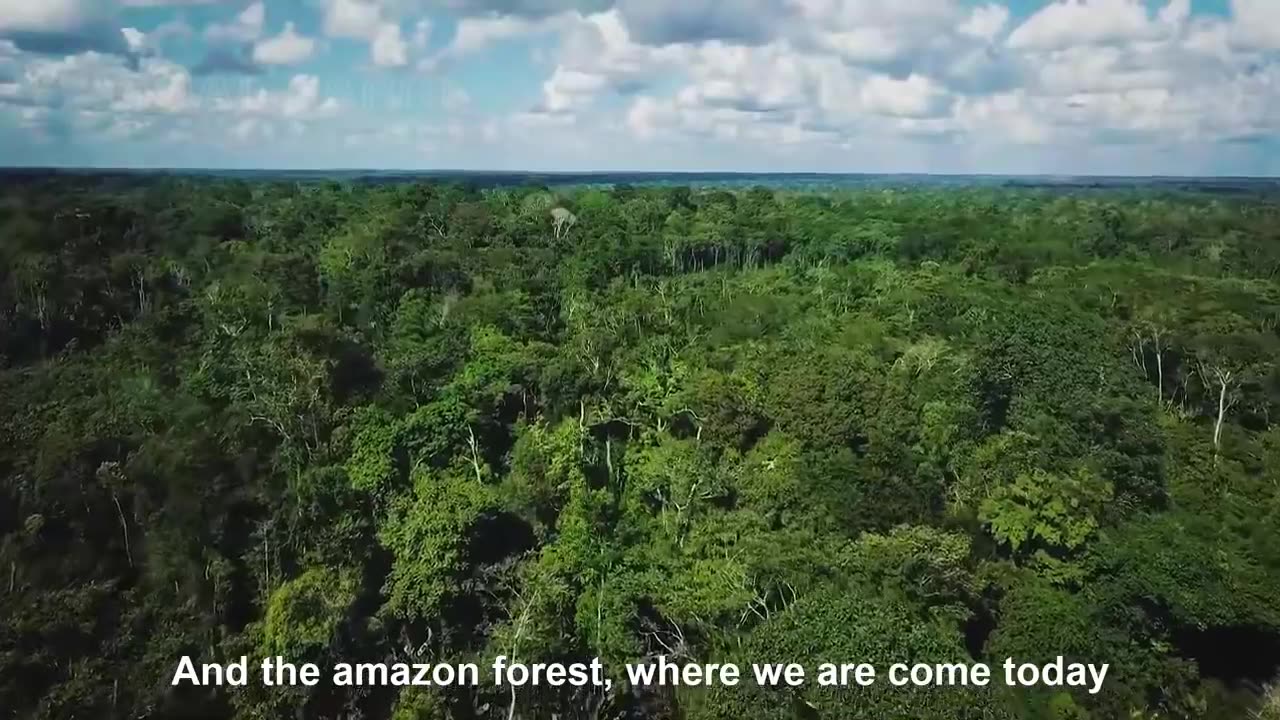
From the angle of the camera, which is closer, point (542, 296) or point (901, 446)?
point (901, 446)

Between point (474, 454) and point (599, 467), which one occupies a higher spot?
point (474, 454)

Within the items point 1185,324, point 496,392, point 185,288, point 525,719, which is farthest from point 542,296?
point 1185,324

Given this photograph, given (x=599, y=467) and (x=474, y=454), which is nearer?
(x=474, y=454)

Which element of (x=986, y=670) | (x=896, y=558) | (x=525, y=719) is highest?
(x=896, y=558)

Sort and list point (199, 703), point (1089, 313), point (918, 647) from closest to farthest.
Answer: point (918, 647)
point (199, 703)
point (1089, 313)

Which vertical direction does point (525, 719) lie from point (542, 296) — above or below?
below

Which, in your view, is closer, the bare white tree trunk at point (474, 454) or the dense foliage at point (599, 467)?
the dense foliage at point (599, 467)

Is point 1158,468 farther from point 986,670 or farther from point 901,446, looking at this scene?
point 986,670

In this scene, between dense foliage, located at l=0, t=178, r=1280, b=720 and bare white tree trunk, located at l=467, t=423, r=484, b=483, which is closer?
dense foliage, located at l=0, t=178, r=1280, b=720
